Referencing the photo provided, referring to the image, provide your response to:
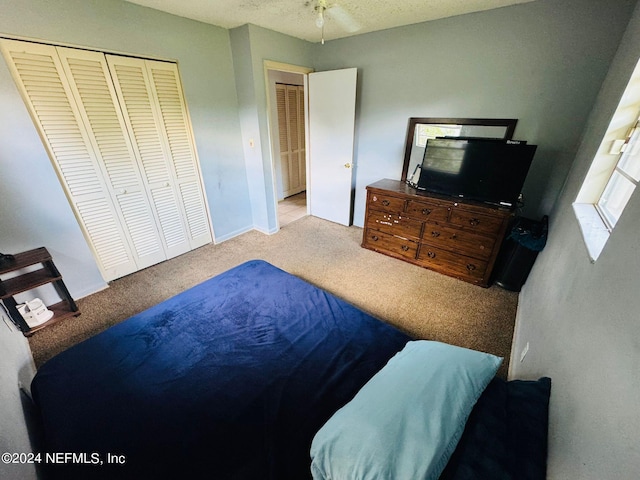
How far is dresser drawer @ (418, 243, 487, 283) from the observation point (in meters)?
2.42

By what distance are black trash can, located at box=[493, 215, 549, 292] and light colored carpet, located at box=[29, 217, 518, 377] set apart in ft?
0.42

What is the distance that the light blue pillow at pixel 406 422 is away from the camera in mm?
644

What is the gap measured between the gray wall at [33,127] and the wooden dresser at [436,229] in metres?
1.99

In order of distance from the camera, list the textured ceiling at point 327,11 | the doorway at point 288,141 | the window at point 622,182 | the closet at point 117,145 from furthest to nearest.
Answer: the doorway at point 288,141
the textured ceiling at point 327,11
the closet at point 117,145
the window at point 622,182

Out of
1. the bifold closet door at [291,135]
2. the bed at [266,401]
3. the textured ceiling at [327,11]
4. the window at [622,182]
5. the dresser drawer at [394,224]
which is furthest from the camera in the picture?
the bifold closet door at [291,135]

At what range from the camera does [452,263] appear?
2.54 m

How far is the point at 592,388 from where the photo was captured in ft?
2.24

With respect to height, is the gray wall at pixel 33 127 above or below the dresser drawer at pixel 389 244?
above

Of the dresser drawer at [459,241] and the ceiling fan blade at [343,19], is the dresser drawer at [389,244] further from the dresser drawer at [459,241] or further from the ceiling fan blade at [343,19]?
the ceiling fan blade at [343,19]

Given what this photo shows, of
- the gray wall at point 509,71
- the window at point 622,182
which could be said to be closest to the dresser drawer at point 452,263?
the gray wall at point 509,71

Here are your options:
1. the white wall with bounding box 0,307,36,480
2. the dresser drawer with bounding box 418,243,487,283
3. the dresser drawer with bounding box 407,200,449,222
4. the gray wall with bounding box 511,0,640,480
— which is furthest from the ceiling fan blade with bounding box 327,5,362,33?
the white wall with bounding box 0,307,36,480

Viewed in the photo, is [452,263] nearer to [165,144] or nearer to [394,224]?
[394,224]

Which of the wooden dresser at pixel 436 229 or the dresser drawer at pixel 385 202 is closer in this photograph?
the wooden dresser at pixel 436 229

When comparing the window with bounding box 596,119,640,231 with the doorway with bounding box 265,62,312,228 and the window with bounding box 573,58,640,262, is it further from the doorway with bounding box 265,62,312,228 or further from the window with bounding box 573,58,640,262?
the doorway with bounding box 265,62,312,228
